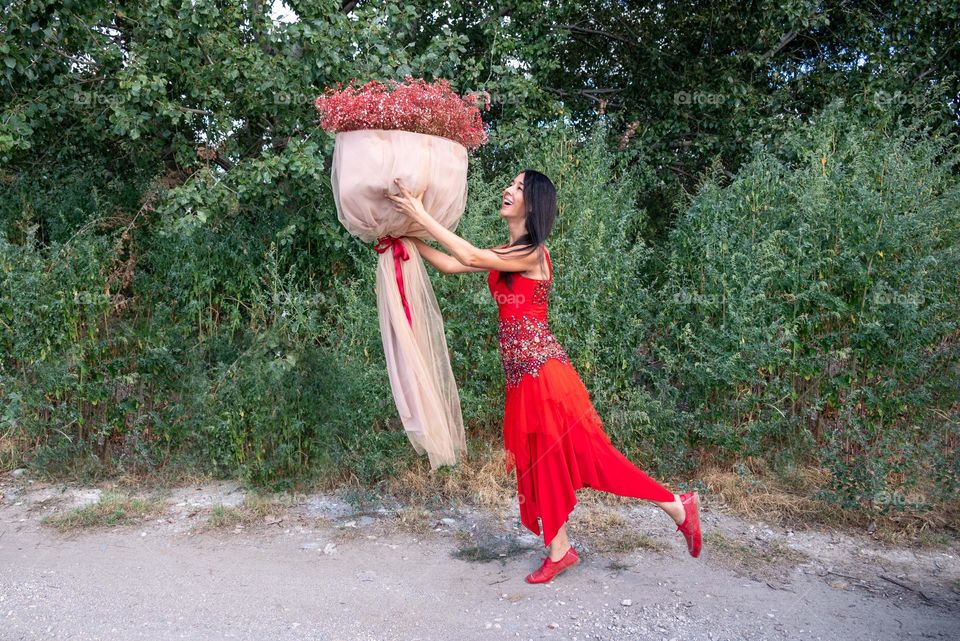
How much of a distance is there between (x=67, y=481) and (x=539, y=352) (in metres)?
3.71

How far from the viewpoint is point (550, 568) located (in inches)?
157

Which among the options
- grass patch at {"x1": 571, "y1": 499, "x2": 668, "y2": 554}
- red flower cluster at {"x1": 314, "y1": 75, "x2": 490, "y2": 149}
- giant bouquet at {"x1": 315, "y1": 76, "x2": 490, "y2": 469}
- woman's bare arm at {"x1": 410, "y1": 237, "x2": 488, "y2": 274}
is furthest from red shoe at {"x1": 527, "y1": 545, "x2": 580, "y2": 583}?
red flower cluster at {"x1": 314, "y1": 75, "x2": 490, "y2": 149}

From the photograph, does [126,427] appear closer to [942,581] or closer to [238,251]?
[238,251]

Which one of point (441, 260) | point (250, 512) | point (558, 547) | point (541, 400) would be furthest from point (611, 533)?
point (250, 512)

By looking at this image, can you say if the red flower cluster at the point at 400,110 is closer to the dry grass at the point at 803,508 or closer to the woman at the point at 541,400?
A: the woman at the point at 541,400

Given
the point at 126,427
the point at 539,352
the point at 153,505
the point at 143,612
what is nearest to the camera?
the point at 143,612

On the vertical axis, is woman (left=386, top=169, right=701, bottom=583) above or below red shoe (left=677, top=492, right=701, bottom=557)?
above

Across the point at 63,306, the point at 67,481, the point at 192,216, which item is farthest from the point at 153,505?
the point at 192,216

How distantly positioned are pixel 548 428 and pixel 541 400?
0.48 ft

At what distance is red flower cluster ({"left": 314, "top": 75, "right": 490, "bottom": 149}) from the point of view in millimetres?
3479

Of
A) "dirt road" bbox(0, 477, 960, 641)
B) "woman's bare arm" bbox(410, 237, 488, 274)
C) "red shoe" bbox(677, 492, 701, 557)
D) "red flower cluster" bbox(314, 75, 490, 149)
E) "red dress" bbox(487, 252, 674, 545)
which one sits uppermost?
"red flower cluster" bbox(314, 75, 490, 149)

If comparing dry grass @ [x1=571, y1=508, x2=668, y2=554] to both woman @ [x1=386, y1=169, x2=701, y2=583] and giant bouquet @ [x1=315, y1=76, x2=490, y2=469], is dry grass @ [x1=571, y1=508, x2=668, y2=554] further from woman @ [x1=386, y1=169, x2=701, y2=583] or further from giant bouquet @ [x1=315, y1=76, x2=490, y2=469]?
giant bouquet @ [x1=315, y1=76, x2=490, y2=469]

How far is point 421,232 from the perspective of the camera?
3.84 metres

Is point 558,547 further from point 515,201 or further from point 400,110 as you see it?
point 400,110
